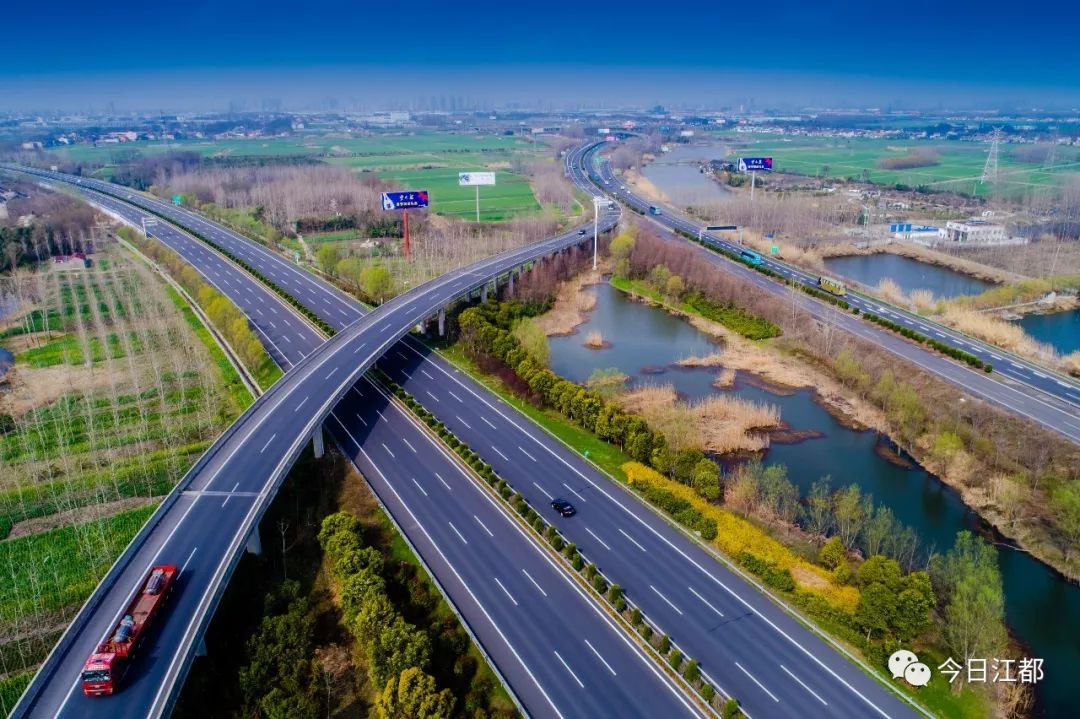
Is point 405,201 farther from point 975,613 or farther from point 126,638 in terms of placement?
point 975,613

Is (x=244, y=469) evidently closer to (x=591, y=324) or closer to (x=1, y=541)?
(x=1, y=541)

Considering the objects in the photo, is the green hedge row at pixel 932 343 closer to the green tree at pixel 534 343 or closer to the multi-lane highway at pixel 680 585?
the green tree at pixel 534 343

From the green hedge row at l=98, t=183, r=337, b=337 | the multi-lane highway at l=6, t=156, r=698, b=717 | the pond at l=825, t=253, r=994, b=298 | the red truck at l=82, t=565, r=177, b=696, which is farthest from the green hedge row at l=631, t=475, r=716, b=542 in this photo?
the pond at l=825, t=253, r=994, b=298

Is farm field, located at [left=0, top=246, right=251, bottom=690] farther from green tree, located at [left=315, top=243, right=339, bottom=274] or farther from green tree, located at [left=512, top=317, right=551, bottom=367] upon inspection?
green tree, located at [left=512, top=317, right=551, bottom=367]

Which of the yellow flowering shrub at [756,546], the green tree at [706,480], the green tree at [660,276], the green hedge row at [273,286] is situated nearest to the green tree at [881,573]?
the yellow flowering shrub at [756,546]

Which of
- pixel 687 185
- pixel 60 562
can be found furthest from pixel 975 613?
pixel 687 185
